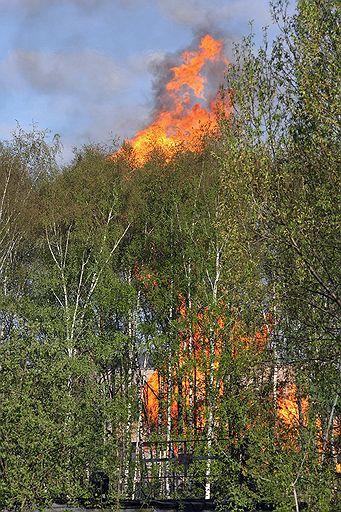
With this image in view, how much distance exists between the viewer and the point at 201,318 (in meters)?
33.2

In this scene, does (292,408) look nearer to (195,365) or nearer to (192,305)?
(195,365)

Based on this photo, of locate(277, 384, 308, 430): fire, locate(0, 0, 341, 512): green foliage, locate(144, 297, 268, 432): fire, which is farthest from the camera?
locate(144, 297, 268, 432): fire

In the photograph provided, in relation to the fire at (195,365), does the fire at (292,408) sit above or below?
below

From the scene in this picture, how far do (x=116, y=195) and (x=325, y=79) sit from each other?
1877 cm

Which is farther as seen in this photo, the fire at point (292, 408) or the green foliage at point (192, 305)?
the fire at point (292, 408)

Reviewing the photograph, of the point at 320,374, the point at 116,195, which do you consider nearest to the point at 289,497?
the point at 320,374

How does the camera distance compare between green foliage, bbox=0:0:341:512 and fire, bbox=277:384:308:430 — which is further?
fire, bbox=277:384:308:430

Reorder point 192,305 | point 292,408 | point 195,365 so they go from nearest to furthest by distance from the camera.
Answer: point 292,408
point 195,365
point 192,305

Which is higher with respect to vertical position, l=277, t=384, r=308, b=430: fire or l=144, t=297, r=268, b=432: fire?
l=144, t=297, r=268, b=432: fire

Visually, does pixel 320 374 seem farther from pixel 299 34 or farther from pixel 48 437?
pixel 299 34

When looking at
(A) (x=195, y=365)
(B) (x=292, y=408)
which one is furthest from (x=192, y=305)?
(B) (x=292, y=408)

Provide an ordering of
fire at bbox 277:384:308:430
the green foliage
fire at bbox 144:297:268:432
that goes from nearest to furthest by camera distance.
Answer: the green foliage
fire at bbox 277:384:308:430
fire at bbox 144:297:268:432

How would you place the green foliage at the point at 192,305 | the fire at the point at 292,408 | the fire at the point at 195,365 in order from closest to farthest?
the green foliage at the point at 192,305 → the fire at the point at 292,408 → the fire at the point at 195,365

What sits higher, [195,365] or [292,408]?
[195,365]
